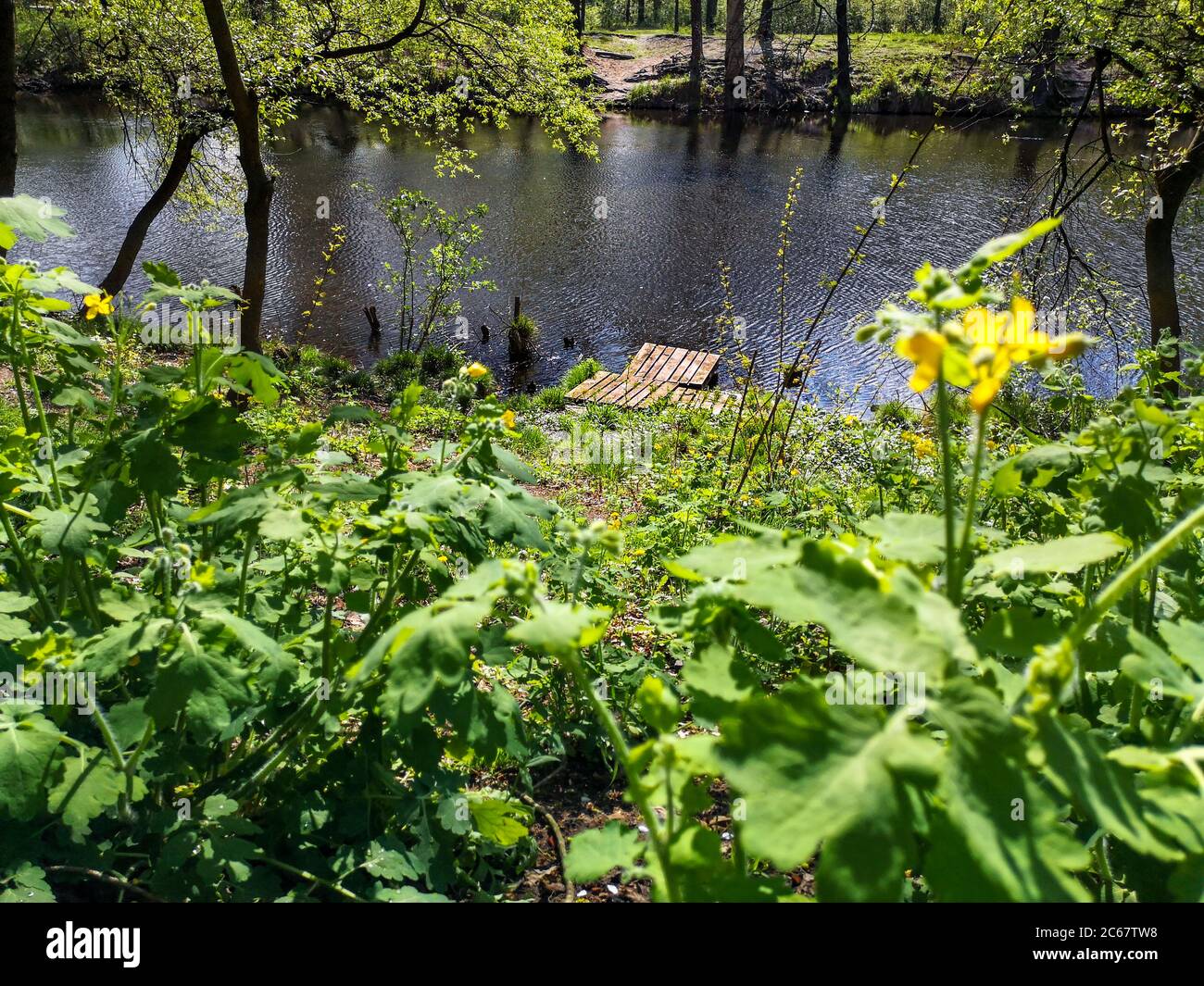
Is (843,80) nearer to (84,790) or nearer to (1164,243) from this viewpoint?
(1164,243)

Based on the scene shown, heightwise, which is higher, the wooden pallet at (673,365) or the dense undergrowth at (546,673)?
the dense undergrowth at (546,673)

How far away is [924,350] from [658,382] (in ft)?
34.2

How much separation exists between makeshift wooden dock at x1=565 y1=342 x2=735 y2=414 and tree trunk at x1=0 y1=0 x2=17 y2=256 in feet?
20.4

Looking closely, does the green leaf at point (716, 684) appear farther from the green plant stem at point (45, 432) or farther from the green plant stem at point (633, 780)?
the green plant stem at point (45, 432)

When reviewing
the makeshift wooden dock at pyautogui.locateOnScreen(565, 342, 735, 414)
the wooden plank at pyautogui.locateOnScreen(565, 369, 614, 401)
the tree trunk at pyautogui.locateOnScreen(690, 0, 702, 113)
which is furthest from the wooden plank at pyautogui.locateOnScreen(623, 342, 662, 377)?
the tree trunk at pyautogui.locateOnScreen(690, 0, 702, 113)

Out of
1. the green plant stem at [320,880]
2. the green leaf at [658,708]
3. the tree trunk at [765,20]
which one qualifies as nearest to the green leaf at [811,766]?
the green leaf at [658,708]

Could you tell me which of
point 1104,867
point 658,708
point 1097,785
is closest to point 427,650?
point 658,708

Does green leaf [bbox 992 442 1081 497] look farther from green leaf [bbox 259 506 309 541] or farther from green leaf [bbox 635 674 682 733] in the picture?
green leaf [bbox 259 506 309 541]

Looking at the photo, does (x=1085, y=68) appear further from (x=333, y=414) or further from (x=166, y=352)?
(x=333, y=414)

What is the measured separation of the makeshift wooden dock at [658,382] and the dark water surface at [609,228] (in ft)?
3.46

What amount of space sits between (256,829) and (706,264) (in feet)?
53.3

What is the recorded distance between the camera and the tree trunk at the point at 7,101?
242 inches

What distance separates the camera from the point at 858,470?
5.43 metres
